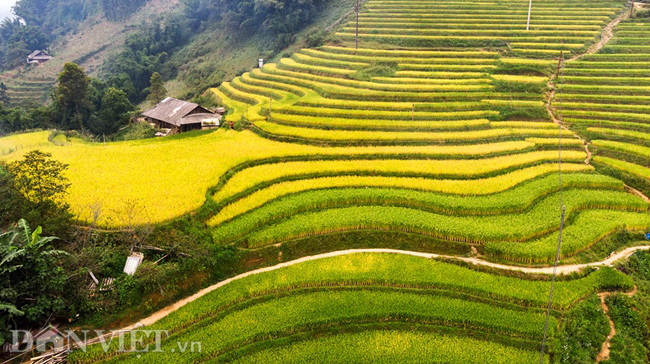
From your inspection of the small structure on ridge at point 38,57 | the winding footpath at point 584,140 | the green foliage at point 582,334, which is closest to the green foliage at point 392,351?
the green foliage at point 582,334

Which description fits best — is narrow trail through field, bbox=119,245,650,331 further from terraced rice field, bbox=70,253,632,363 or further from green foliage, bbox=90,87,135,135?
green foliage, bbox=90,87,135,135

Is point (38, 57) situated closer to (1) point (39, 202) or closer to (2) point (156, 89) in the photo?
(2) point (156, 89)

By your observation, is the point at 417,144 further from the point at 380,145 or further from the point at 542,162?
the point at 542,162

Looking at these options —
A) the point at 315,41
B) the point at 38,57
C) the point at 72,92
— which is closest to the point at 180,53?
the point at 38,57

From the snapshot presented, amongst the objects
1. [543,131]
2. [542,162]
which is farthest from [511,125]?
[542,162]

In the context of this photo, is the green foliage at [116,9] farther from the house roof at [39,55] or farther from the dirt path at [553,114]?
the dirt path at [553,114]
